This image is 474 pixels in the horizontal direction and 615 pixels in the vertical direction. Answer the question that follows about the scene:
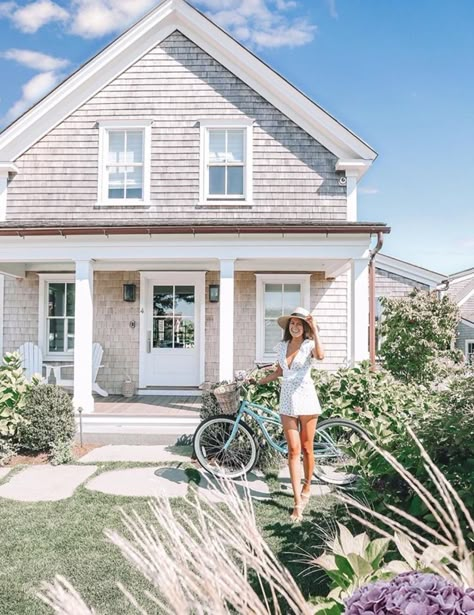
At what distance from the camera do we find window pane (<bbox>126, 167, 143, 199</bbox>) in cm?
941

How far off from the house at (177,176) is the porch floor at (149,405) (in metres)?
0.58

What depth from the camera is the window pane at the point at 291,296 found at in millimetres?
9891

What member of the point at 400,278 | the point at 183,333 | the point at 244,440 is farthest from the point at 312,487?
the point at 400,278

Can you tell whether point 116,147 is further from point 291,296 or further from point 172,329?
point 291,296

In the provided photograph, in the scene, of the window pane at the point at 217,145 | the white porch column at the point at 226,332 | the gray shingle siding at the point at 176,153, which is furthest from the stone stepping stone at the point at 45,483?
the window pane at the point at 217,145

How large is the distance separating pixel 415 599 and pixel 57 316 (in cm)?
997

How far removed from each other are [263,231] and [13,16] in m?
7.27

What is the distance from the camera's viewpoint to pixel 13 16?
9.60m

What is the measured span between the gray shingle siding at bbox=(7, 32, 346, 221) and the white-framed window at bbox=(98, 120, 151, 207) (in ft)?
0.50

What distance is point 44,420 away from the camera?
6051mm

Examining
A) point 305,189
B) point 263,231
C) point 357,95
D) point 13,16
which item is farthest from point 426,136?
point 13,16

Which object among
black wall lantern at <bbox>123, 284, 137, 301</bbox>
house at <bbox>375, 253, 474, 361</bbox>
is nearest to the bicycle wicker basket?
black wall lantern at <bbox>123, 284, 137, 301</bbox>

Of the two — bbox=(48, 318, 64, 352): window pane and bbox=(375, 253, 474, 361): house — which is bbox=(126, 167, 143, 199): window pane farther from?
bbox=(375, 253, 474, 361): house

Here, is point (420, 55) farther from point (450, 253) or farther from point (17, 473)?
point (450, 253)
